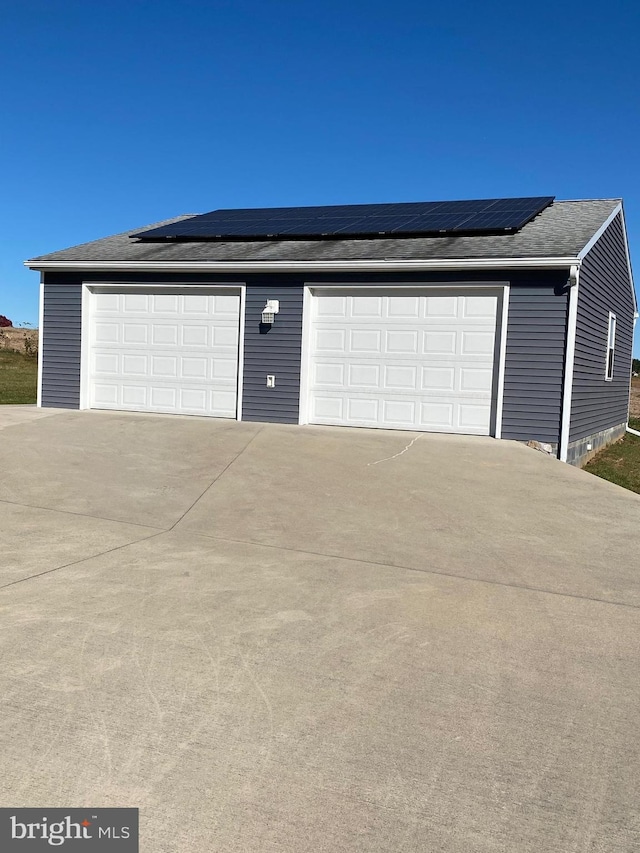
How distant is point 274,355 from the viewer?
11562mm

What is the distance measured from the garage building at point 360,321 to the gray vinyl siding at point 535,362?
0.02 meters

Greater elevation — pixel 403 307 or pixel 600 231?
pixel 600 231

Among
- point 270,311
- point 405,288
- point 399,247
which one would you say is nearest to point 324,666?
point 405,288

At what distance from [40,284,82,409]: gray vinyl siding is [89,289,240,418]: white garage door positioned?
0.30 m

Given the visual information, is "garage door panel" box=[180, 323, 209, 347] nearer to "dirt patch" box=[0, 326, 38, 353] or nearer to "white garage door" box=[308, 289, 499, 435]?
"white garage door" box=[308, 289, 499, 435]

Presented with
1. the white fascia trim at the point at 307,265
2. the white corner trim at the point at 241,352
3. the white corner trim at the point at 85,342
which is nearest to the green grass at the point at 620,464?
the white fascia trim at the point at 307,265

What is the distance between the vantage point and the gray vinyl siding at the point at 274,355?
449 inches

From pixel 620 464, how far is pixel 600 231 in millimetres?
4388

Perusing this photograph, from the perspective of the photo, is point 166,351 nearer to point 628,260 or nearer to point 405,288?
point 405,288

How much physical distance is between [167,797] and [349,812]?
0.64m

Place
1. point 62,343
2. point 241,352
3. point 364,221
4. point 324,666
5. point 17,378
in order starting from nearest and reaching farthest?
point 324,666, point 241,352, point 62,343, point 364,221, point 17,378

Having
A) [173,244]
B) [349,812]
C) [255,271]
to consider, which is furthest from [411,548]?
[173,244]

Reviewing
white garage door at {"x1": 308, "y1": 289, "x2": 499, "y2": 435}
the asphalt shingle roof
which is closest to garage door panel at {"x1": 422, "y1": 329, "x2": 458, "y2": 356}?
white garage door at {"x1": 308, "y1": 289, "x2": 499, "y2": 435}

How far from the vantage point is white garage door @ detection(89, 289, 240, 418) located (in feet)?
39.0
